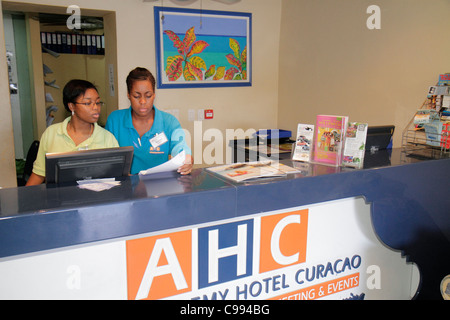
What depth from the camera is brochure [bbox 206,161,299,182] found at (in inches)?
78.6

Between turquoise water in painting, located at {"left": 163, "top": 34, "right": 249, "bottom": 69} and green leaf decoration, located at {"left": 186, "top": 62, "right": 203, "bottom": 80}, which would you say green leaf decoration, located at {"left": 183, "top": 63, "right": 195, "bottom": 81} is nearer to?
green leaf decoration, located at {"left": 186, "top": 62, "right": 203, "bottom": 80}

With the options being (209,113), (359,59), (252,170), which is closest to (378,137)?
(252,170)

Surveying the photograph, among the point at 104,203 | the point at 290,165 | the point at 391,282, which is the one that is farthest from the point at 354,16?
the point at 104,203

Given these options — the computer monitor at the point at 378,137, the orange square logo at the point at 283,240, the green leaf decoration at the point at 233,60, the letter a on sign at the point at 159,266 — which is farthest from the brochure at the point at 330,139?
the green leaf decoration at the point at 233,60

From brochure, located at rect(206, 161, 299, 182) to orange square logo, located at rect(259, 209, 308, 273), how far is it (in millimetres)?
220

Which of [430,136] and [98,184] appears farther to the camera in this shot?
[430,136]

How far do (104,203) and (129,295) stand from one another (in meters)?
0.48

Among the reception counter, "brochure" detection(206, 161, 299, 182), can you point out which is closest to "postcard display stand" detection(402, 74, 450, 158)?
the reception counter

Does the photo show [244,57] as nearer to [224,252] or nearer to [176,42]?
[176,42]

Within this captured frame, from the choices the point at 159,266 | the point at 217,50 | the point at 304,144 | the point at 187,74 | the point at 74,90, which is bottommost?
the point at 159,266

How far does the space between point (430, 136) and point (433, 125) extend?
83 mm

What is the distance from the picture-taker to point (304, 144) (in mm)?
2428

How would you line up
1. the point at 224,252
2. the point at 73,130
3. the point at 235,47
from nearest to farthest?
the point at 224,252, the point at 73,130, the point at 235,47
